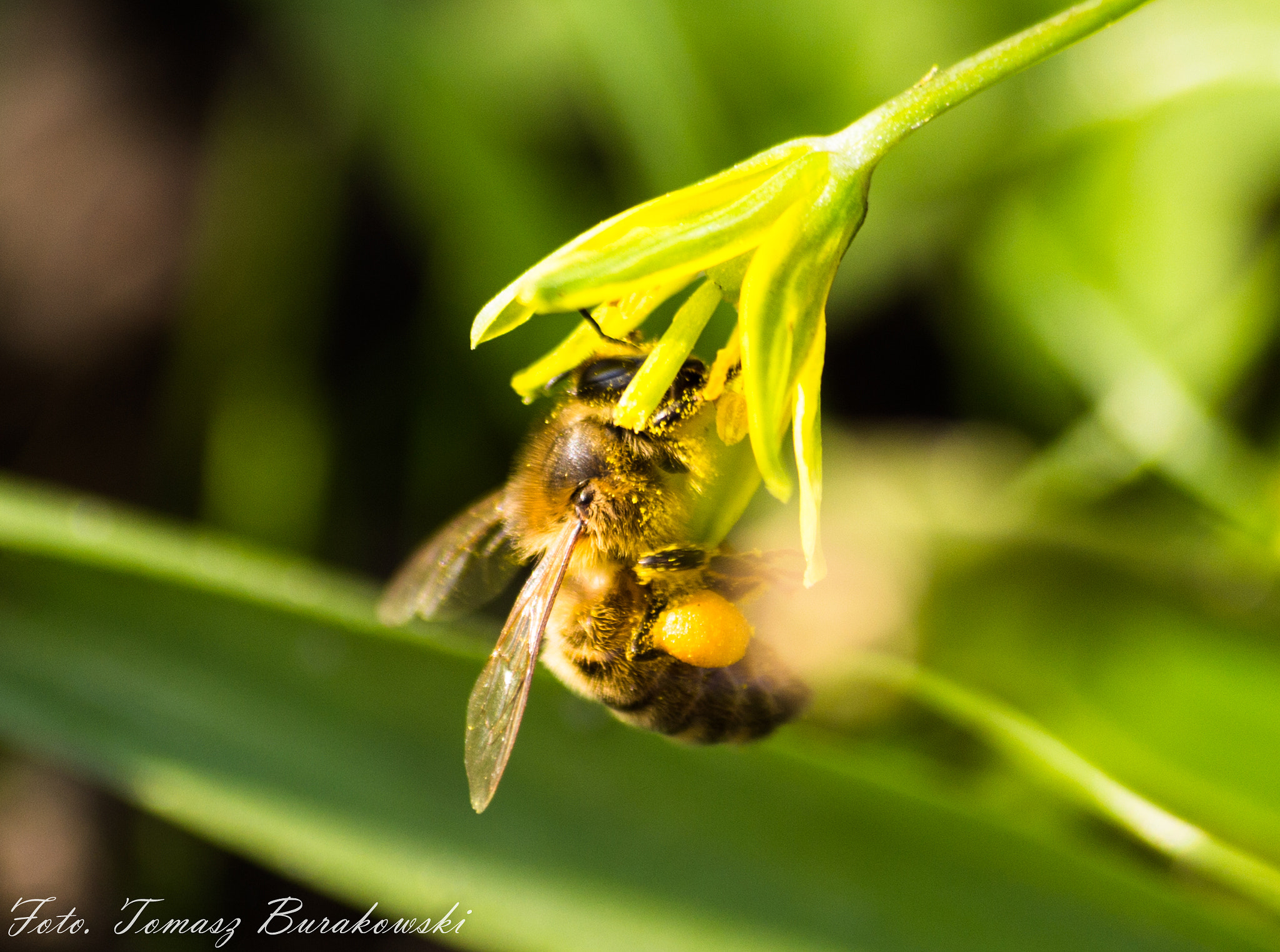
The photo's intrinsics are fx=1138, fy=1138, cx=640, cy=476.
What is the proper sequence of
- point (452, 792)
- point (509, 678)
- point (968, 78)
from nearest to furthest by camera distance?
point (968, 78)
point (509, 678)
point (452, 792)

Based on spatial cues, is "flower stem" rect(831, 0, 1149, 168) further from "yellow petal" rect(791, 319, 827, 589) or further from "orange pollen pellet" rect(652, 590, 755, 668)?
"orange pollen pellet" rect(652, 590, 755, 668)

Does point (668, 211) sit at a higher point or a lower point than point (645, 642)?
higher

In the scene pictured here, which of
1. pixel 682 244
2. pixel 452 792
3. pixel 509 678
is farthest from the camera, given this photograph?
pixel 452 792

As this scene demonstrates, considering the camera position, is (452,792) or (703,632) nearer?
(703,632)

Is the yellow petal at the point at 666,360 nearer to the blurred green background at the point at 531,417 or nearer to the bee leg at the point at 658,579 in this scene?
the bee leg at the point at 658,579

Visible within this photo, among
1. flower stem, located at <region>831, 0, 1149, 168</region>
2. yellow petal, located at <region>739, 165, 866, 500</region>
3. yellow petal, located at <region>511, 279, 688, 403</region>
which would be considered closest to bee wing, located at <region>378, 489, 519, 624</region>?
yellow petal, located at <region>511, 279, 688, 403</region>

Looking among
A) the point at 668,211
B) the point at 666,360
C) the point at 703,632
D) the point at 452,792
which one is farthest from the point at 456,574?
the point at 668,211

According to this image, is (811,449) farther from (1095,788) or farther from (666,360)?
(1095,788)
